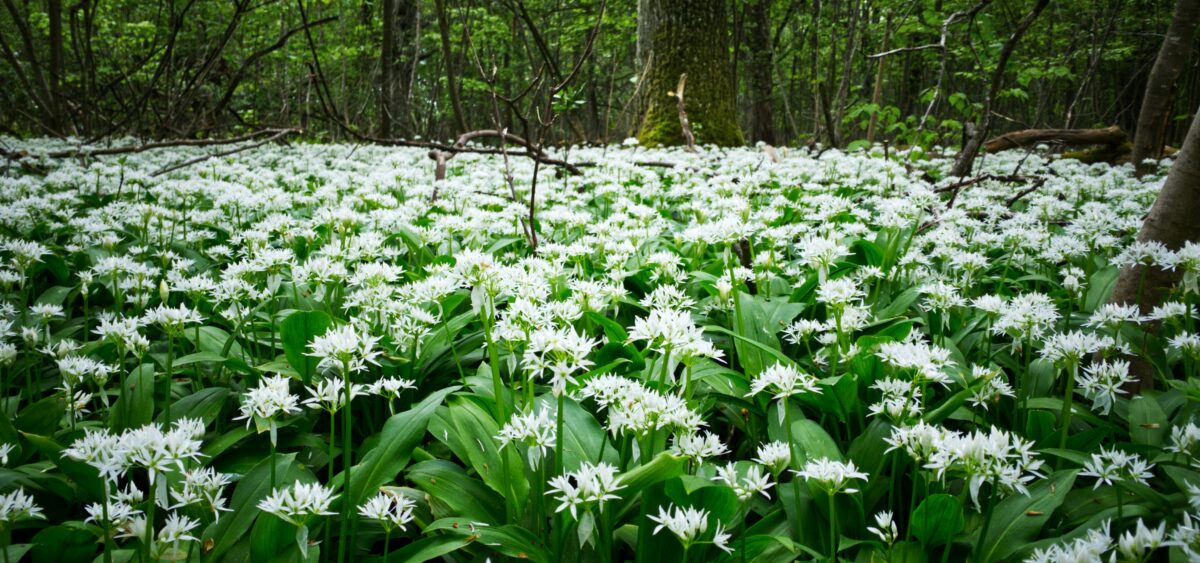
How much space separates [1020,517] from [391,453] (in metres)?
1.51

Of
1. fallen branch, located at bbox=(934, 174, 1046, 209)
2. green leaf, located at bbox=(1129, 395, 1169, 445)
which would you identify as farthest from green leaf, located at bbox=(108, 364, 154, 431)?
fallen branch, located at bbox=(934, 174, 1046, 209)

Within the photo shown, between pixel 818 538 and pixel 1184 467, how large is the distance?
86 centimetres

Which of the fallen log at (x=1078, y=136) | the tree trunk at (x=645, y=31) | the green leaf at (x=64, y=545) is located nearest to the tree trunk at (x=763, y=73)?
the tree trunk at (x=645, y=31)

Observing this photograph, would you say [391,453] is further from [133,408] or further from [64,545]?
[133,408]

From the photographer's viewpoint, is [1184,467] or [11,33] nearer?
[1184,467]

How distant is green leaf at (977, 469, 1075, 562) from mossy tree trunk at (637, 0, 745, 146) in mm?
7298

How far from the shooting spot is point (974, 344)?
2.38 m

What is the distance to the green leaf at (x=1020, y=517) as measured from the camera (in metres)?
1.39

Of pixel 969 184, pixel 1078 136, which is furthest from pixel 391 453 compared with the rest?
pixel 1078 136

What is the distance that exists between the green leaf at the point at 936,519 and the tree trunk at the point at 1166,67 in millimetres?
4524

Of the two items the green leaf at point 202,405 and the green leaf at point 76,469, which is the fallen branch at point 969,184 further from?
the green leaf at point 76,469

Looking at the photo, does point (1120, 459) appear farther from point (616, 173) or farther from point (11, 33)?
point (11, 33)

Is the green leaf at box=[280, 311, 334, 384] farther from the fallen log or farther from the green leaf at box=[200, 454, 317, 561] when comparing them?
the fallen log

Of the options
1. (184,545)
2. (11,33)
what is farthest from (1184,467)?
(11,33)
